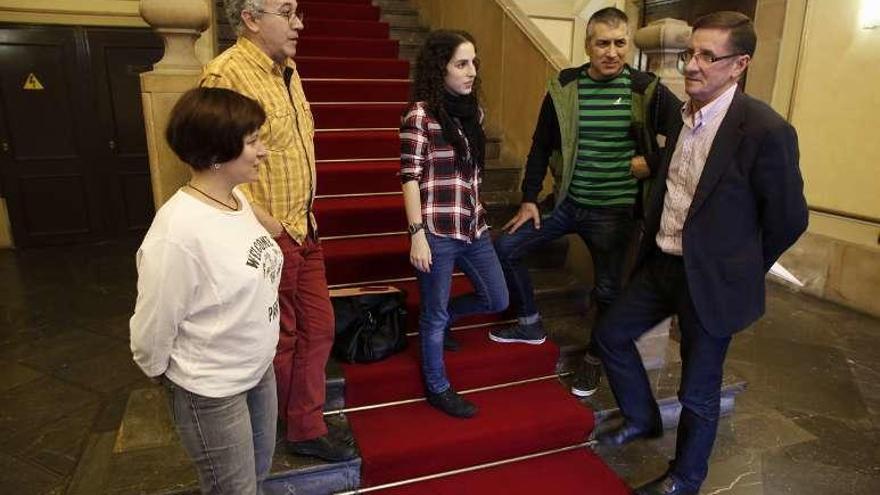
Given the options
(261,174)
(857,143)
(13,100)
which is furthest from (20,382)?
(857,143)

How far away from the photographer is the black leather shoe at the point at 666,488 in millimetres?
2311

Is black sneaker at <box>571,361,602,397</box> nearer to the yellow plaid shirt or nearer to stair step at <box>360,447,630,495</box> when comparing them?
stair step at <box>360,447,630,495</box>

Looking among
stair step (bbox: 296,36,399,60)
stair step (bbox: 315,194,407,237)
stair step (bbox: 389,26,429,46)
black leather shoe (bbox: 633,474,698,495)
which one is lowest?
black leather shoe (bbox: 633,474,698,495)

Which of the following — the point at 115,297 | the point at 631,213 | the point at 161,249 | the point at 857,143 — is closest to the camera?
the point at 161,249

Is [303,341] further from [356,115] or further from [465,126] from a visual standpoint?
[356,115]

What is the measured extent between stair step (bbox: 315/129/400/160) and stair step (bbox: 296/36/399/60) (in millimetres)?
1088

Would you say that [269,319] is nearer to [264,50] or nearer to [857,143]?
[264,50]

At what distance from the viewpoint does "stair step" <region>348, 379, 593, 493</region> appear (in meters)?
2.36

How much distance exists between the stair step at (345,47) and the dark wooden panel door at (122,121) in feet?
8.23

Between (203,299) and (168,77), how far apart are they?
3.84ft

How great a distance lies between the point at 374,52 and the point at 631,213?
3.04 metres

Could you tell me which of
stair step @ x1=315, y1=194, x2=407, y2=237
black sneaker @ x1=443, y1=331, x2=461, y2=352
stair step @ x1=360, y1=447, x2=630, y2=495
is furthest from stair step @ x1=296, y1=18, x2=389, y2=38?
stair step @ x1=360, y1=447, x2=630, y2=495

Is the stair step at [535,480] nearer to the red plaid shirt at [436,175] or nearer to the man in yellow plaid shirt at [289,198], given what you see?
the man in yellow plaid shirt at [289,198]

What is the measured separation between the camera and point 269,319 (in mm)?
1548
